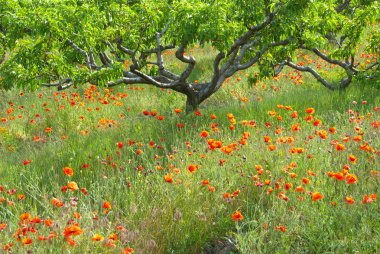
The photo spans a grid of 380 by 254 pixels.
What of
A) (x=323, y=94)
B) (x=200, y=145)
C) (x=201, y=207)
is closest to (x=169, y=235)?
(x=201, y=207)

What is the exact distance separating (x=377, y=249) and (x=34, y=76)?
4220mm

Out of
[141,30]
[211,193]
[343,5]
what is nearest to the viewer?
[211,193]

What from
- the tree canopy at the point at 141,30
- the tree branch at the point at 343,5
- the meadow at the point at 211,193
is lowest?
the meadow at the point at 211,193

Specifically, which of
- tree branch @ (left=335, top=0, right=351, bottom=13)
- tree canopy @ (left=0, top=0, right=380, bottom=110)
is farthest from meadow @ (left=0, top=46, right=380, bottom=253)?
tree branch @ (left=335, top=0, right=351, bottom=13)

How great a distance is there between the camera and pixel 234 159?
4.39 m

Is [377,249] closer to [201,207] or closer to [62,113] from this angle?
[201,207]

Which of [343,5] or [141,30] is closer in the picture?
[141,30]

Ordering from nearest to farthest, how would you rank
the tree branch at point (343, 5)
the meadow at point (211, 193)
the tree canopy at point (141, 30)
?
the meadow at point (211, 193), the tree canopy at point (141, 30), the tree branch at point (343, 5)

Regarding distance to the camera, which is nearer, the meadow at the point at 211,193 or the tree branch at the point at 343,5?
the meadow at the point at 211,193

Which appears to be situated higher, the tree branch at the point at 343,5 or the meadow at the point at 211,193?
the tree branch at the point at 343,5

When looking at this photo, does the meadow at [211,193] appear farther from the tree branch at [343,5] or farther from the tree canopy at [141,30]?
the tree branch at [343,5]

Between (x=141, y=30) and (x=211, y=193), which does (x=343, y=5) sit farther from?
(x=211, y=193)

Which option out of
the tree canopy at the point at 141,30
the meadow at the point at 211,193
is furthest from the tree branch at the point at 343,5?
the meadow at the point at 211,193

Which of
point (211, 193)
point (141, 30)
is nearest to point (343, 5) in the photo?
point (141, 30)
